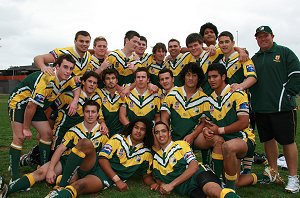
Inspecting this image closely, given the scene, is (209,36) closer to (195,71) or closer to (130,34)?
(195,71)

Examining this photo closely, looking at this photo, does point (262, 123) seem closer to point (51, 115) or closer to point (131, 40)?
point (131, 40)

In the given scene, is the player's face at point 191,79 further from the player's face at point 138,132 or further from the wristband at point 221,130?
the player's face at point 138,132

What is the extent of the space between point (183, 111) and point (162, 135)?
2.39ft

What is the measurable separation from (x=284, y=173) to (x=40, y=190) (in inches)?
163

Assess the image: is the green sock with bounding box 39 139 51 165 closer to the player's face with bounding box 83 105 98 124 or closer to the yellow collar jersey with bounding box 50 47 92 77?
the player's face with bounding box 83 105 98 124

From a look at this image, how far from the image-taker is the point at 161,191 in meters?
4.39

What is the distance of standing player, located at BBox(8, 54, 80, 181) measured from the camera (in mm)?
4805

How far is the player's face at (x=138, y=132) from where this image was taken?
487cm

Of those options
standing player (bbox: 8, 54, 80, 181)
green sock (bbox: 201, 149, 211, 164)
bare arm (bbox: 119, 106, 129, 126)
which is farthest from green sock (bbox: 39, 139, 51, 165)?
green sock (bbox: 201, 149, 211, 164)

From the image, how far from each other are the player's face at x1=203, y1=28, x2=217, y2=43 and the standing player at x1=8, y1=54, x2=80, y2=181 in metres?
2.62

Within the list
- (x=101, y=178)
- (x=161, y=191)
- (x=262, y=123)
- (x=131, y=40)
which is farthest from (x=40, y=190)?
(x=262, y=123)

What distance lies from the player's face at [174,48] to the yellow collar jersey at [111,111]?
1.44 metres

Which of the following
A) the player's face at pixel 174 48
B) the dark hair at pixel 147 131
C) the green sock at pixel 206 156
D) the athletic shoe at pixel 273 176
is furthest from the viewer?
the player's face at pixel 174 48

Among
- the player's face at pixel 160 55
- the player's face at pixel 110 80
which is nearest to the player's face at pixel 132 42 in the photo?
the player's face at pixel 160 55
